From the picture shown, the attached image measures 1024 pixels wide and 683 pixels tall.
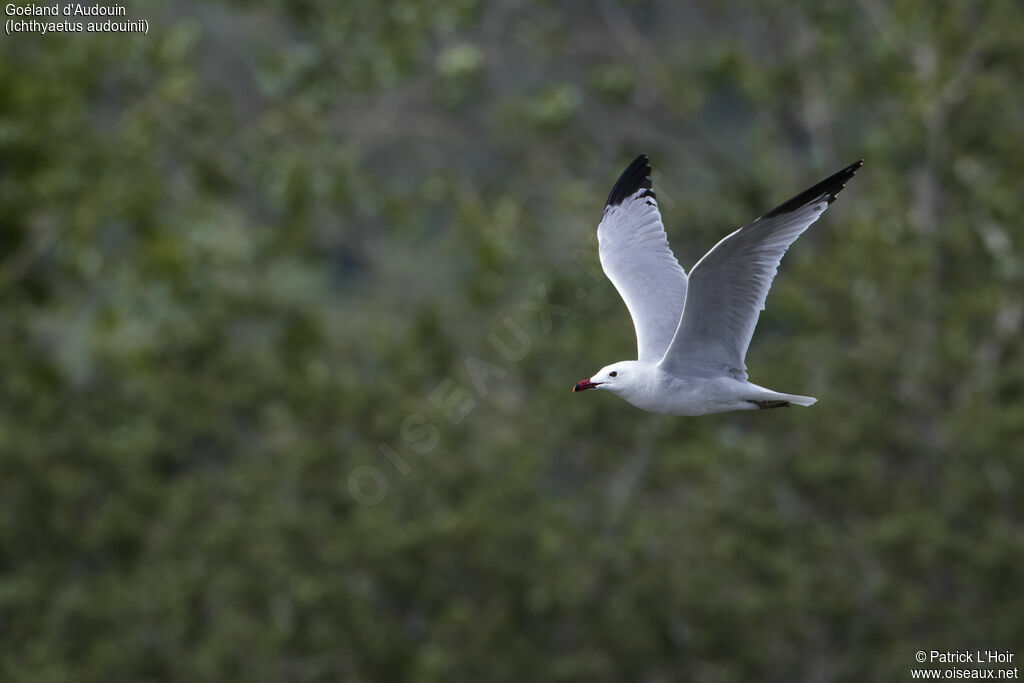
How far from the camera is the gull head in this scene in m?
3.33

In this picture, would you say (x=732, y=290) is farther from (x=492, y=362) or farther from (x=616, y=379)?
(x=492, y=362)

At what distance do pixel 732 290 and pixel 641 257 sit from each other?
62 cm

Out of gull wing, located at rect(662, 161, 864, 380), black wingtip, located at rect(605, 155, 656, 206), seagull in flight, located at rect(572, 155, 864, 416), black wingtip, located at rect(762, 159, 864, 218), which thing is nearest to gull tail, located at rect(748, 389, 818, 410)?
seagull in flight, located at rect(572, 155, 864, 416)

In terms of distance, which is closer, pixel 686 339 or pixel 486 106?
pixel 686 339

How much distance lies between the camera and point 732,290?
3.64 meters

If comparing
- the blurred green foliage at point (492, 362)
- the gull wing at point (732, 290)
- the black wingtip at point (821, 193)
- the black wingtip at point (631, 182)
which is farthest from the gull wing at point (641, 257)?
the blurred green foliage at point (492, 362)

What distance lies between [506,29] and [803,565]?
6.70m

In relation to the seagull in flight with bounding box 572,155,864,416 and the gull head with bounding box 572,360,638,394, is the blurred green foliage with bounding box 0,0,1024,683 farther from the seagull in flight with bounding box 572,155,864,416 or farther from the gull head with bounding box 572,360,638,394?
the gull head with bounding box 572,360,638,394

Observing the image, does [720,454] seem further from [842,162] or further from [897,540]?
[842,162]

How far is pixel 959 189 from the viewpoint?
41.4 ft

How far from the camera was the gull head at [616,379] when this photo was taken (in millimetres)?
3334

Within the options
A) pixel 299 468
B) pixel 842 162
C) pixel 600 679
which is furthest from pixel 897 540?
pixel 299 468

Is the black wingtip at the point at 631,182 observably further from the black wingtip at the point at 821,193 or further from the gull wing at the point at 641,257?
the black wingtip at the point at 821,193

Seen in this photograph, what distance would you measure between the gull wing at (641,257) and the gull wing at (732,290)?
0.35m
